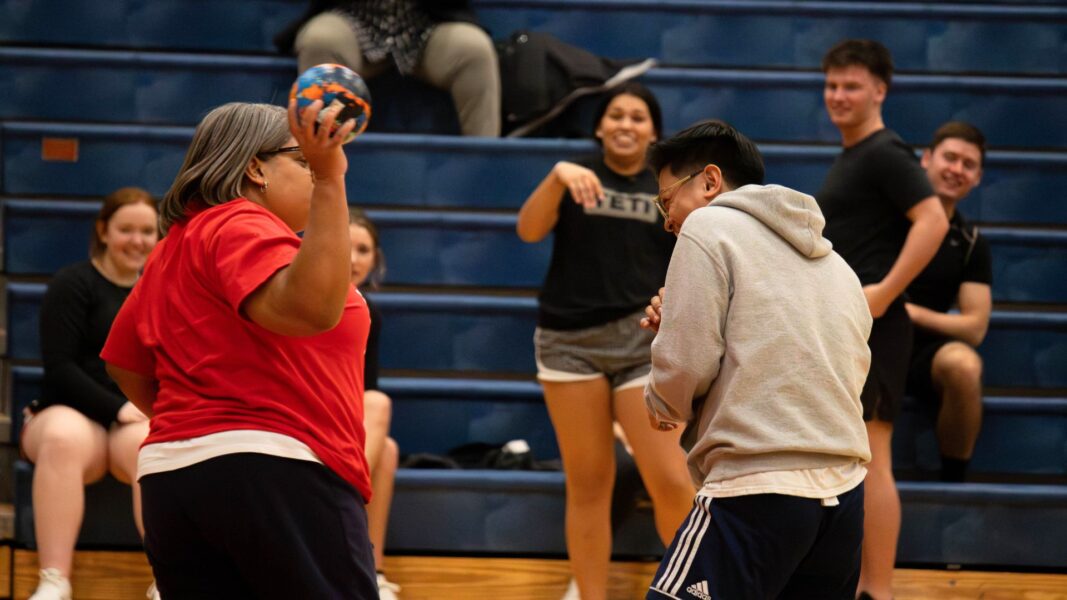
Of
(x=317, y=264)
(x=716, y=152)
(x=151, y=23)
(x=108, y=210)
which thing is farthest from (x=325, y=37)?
(x=317, y=264)

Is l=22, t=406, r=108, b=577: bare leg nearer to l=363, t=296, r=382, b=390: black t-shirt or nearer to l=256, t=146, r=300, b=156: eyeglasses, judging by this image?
l=363, t=296, r=382, b=390: black t-shirt

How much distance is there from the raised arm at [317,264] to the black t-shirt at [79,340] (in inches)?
78.7

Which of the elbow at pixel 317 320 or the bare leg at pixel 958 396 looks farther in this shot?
the bare leg at pixel 958 396

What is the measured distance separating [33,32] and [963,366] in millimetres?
3543

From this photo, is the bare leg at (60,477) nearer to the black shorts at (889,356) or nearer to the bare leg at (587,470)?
the bare leg at (587,470)

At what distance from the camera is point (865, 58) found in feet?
10.7

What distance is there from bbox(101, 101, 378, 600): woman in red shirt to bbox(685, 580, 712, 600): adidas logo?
0.45m

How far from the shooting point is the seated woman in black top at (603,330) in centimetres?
315

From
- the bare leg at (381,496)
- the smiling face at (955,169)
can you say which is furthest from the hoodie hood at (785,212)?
the smiling face at (955,169)

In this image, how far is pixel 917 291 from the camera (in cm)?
369

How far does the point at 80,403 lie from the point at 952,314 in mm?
2414

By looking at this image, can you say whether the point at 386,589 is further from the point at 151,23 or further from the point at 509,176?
the point at 151,23

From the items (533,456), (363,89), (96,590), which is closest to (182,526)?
(363,89)

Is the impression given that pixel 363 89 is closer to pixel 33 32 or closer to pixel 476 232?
pixel 476 232
